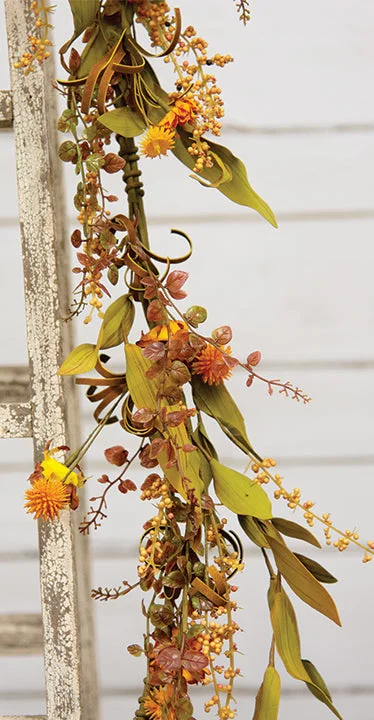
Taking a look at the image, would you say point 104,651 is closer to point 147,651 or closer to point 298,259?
point 147,651

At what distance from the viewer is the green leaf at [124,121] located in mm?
554

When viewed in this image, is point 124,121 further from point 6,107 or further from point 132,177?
point 6,107

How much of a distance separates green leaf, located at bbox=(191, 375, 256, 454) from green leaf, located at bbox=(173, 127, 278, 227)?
5.5 inches

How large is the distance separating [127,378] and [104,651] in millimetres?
464

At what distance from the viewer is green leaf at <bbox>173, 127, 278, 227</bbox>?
0.59 metres

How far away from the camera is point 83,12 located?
22.9 inches

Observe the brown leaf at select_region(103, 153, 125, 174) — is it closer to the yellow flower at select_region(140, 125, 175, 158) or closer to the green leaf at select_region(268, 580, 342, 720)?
the yellow flower at select_region(140, 125, 175, 158)

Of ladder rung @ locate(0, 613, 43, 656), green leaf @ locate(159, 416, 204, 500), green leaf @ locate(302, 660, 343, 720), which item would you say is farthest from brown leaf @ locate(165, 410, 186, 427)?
ladder rung @ locate(0, 613, 43, 656)

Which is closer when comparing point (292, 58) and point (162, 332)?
point (162, 332)

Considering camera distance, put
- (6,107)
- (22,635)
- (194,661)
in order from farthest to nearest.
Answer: (22,635)
(6,107)
(194,661)

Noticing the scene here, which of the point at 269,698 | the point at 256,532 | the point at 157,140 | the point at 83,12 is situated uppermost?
the point at 83,12

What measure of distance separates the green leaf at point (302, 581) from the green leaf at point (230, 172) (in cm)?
26

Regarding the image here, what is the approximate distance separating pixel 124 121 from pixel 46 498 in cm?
29

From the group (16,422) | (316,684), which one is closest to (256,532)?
(316,684)
